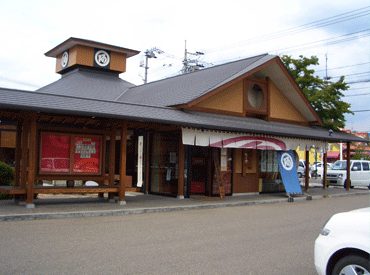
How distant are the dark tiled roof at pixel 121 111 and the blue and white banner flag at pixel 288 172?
1.12 metres

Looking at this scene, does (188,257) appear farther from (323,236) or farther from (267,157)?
(267,157)

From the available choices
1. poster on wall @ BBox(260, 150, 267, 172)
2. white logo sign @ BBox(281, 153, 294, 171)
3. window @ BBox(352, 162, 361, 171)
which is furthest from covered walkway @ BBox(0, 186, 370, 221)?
window @ BBox(352, 162, 361, 171)

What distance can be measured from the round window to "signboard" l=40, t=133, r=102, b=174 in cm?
882

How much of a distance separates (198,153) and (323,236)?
39.2ft

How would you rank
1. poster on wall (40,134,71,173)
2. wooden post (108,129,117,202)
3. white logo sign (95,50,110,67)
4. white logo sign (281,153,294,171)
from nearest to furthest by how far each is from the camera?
1. poster on wall (40,134,71,173)
2. wooden post (108,129,117,202)
3. white logo sign (281,153,294,171)
4. white logo sign (95,50,110,67)

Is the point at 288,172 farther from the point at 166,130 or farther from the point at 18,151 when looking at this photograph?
the point at 18,151

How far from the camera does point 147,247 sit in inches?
289

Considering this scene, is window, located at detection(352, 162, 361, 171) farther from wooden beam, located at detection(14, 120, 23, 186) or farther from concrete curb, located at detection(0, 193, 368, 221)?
wooden beam, located at detection(14, 120, 23, 186)

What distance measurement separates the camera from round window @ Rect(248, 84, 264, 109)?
762 inches

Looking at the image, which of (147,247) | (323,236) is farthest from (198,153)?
(323,236)

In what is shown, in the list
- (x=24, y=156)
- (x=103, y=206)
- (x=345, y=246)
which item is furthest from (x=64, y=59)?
(x=345, y=246)

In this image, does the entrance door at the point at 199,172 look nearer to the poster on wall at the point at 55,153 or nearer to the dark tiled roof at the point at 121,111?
the dark tiled roof at the point at 121,111

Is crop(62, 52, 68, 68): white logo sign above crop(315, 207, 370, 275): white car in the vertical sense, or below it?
above

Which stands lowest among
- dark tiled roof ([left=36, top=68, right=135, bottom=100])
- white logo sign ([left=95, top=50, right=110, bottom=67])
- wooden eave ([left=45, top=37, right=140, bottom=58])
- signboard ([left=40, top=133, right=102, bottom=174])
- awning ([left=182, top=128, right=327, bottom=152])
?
signboard ([left=40, top=133, right=102, bottom=174])
